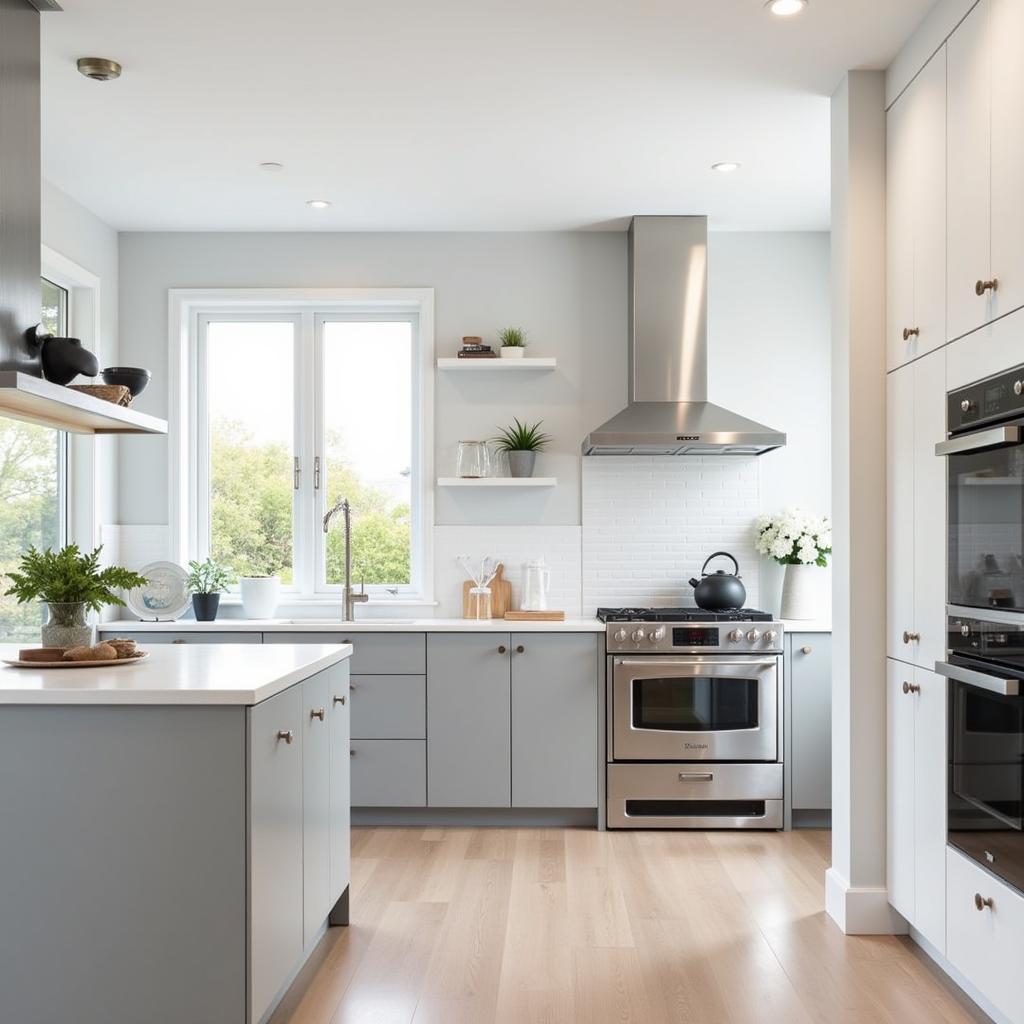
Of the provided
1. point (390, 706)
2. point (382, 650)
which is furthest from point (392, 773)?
point (382, 650)

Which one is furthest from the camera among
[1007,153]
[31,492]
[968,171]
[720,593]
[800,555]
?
[800,555]

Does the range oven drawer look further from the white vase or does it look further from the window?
the window

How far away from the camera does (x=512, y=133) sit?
364 cm

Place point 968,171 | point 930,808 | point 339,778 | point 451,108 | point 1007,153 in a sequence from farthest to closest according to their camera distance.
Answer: point 451,108 → point 339,778 → point 930,808 → point 968,171 → point 1007,153

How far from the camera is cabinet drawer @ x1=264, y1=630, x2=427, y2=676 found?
4348 mm

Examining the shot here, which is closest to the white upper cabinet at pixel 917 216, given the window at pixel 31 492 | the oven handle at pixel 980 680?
the oven handle at pixel 980 680

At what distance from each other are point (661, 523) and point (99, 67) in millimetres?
2987

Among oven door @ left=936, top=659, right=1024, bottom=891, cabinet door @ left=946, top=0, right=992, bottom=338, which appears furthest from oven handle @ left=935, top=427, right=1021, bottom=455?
oven door @ left=936, top=659, right=1024, bottom=891

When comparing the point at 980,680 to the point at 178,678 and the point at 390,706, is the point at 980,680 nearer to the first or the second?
the point at 178,678

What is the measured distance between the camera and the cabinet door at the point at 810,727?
4293 mm

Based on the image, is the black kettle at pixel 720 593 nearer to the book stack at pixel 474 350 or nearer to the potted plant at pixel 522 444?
the potted plant at pixel 522 444

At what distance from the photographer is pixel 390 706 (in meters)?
4.35

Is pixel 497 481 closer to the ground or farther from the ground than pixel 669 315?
closer to the ground

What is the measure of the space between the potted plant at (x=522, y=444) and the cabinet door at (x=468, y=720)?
33.3 inches
